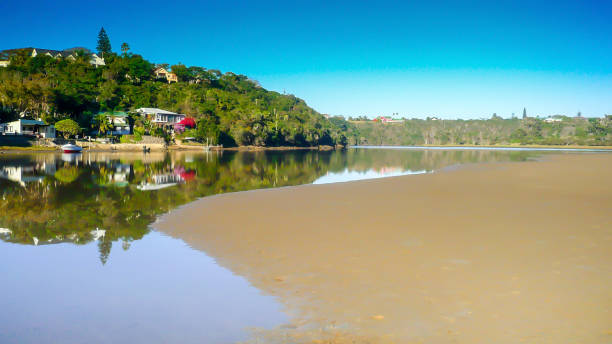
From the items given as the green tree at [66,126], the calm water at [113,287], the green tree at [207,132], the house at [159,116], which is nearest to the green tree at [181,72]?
the house at [159,116]

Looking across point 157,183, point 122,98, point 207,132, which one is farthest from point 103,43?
point 157,183

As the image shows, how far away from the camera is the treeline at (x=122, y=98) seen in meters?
68.8

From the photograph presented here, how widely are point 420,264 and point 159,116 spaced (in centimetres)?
8958

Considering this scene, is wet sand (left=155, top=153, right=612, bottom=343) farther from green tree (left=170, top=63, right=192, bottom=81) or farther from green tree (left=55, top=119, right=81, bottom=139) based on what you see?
green tree (left=170, top=63, right=192, bottom=81)

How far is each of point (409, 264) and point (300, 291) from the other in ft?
8.25

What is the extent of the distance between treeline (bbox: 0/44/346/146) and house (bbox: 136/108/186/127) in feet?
20.0

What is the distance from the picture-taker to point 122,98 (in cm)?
9519

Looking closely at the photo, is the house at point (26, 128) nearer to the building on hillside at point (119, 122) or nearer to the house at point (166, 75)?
A: the building on hillside at point (119, 122)

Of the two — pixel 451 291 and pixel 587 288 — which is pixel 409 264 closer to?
pixel 451 291

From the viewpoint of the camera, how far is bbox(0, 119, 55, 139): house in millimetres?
63650

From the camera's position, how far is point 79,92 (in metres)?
83.1

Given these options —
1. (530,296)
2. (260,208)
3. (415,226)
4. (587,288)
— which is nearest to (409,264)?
(530,296)

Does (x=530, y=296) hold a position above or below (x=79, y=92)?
below

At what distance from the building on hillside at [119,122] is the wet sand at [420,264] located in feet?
248
